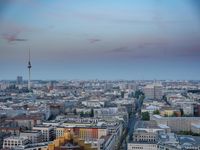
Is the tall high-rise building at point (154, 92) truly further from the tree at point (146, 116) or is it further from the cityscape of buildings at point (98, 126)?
the tree at point (146, 116)

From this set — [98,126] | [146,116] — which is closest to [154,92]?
[146,116]

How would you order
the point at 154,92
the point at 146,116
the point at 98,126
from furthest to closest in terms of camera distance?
the point at 154,92 < the point at 146,116 < the point at 98,126

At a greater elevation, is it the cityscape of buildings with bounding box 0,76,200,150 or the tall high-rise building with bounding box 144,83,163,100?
the tall high-rise building with bounding box 144,83,163,100

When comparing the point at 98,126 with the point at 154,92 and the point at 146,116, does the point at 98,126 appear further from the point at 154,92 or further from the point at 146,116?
the point at 154,92

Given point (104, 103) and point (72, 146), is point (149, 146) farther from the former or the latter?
point (104, 103)

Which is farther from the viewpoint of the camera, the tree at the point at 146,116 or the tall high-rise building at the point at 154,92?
the tall high-rise building at the point at 154,92

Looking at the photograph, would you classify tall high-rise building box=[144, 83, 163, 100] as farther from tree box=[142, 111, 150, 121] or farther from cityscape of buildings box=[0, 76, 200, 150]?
tree box=[142, 111, 150, 121]

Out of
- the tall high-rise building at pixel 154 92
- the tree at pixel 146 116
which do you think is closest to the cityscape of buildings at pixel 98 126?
the tree at pixel 146 116

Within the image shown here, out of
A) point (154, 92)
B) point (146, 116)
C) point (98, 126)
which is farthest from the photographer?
point (154, 92)

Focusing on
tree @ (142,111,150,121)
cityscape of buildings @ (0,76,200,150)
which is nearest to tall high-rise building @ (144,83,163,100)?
cityscape of buildings @ (0,76,200,150)

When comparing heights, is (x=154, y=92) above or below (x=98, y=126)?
above

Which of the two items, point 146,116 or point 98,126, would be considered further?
point 146,116
